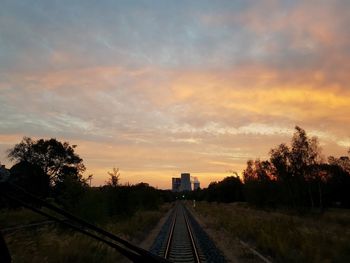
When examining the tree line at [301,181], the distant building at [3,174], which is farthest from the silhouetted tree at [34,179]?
the distant building at [3,174]

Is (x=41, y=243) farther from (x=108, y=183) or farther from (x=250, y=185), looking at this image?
(x=250, y=185)

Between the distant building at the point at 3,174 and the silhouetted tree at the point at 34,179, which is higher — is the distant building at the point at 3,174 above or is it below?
below

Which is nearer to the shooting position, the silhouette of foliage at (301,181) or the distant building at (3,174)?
the distant building at (3,174)

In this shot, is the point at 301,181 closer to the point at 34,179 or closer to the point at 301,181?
the point at 301,181

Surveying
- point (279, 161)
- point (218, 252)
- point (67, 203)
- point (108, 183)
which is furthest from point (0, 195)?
point (279, 161)

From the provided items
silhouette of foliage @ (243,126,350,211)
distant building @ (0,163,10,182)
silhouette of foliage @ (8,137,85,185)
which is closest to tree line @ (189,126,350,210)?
silhouette of foliage @ (243,126,350,211)

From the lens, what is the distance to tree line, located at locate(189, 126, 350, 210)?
71188mm

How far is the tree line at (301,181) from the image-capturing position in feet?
234

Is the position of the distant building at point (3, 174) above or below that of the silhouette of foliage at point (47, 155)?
below

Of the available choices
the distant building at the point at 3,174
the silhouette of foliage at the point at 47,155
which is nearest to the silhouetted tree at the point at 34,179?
the silhouette of foliage at the point at 47,155

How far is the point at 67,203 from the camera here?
87.9ft

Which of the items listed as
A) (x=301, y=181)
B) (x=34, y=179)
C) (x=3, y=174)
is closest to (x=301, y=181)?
(x=301, y=181)

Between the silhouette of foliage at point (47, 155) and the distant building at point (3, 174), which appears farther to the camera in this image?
the silhouette of foliage at point (47, 155)

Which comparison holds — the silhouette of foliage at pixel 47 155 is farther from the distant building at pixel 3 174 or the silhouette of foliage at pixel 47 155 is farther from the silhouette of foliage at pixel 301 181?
the distant building at pixel 3 174
